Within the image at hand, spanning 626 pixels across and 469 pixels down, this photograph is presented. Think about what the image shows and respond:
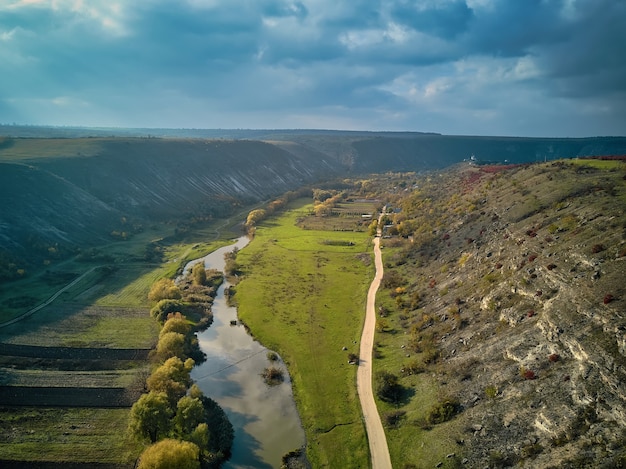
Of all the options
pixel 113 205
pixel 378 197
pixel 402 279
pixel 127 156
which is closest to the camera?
pixel 402 279

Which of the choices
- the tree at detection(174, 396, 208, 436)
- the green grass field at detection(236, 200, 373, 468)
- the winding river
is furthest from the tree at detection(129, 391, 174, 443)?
the green grass field at detection(236, 200, 373, 468)

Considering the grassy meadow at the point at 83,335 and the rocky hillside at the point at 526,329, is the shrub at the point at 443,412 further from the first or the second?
the grassy meadow at the point at 83,335

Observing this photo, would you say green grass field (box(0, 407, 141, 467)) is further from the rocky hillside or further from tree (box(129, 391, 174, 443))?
the rocky hillside

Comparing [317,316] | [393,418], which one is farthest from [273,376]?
[317,316]

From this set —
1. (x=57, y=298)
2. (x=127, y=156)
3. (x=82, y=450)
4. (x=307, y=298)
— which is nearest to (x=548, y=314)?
(x=307, y=298)

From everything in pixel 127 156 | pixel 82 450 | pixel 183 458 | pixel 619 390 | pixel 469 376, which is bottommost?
pixel 82 450

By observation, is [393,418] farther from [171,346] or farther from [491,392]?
[171,346]

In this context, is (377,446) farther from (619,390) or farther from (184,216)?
(184,216)
